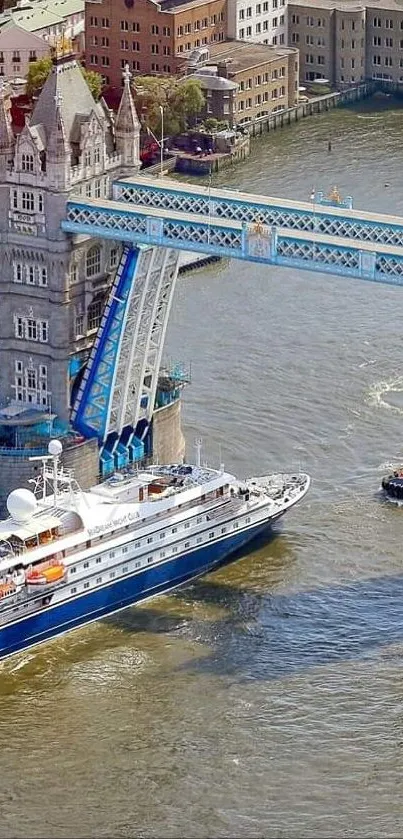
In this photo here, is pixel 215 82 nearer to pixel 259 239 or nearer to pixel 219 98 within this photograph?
pixel 219 98

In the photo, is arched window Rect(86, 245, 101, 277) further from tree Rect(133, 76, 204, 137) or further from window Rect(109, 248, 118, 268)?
tree Rect(133, 76, 204, 137)

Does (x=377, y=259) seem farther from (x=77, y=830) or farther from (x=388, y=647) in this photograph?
(x=77, y=830)

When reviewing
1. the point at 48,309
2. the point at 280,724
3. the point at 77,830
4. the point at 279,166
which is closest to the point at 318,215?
the point at 48,309

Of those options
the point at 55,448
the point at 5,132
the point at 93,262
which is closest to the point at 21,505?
the point at 55,448

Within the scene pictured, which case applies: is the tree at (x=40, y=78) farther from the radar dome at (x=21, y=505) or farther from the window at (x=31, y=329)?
the radar dome at (x=21, y=505)

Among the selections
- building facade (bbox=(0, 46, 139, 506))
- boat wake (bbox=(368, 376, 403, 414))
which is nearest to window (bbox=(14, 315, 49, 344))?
building facade (bbox=(0, 46, 139, 506))

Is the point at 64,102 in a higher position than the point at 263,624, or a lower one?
higher

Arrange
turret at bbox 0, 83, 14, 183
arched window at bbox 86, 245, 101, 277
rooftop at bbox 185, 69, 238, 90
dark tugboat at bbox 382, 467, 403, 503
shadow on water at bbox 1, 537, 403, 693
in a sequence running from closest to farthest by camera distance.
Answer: shadow on water at bbox 1, 537, 403, 693 < turret at bbox 0, 83, 14, 183 < arched window at bbox 86, 245, 101, 277 < dark tugboat at bbox 382, 467, 403, 503 < rooftop at bbox 185, 69, 238, 90
